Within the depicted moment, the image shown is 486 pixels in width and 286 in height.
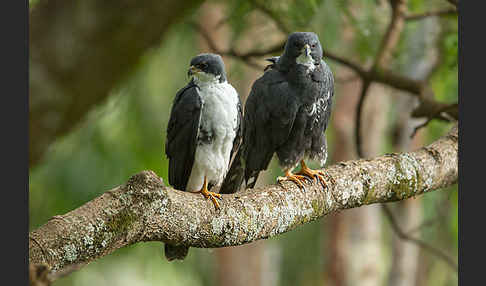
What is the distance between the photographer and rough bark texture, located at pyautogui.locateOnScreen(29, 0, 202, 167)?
282cm

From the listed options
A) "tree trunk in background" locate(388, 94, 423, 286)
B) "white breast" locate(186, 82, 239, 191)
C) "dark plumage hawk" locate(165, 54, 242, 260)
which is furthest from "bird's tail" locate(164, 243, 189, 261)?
"tree trunk in background" locate(388, 94, 423, 286)

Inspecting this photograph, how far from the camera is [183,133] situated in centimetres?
365

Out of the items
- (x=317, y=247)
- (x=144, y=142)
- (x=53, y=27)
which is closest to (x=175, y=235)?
(x=53, y=27)

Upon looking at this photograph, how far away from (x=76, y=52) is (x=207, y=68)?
0.82m

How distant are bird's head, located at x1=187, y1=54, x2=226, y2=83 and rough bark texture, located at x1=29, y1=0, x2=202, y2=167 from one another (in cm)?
33

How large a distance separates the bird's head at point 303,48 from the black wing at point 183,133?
60 centimetres

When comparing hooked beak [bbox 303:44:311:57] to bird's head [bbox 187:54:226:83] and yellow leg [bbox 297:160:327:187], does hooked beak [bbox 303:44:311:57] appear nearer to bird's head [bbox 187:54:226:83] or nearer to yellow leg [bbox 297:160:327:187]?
bird's head [bbox 187:54:226:83]

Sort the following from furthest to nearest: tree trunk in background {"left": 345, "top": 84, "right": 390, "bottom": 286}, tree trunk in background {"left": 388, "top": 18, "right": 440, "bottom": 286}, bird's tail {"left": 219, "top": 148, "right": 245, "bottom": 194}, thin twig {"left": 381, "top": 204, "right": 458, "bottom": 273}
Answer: tree trunk in background {"left": 345, "top": 84, "right": 390, "bottom": 286}
tree trunk in background {"left": 388, "top": 18, "right": 440, "bottom": 286}
thin twig {"left": 381, "top": 204, "right": 458, "bottom": 273}
bird's tail {"left": 219, "top": 148, "right": 245, "bottom": 194}

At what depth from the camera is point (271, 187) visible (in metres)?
3.42

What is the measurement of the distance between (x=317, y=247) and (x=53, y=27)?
1240 centimetres

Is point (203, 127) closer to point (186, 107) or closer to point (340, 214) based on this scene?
point (186, 107)

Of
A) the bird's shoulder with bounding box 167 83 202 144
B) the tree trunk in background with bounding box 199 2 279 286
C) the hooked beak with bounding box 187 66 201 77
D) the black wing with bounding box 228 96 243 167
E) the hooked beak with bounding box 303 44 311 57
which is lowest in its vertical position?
the tree trunk in background with bounding box 199 2 279 286

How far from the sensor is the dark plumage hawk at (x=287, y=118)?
3693 millimetres

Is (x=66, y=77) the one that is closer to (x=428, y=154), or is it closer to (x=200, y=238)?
(x=200, y=238)
